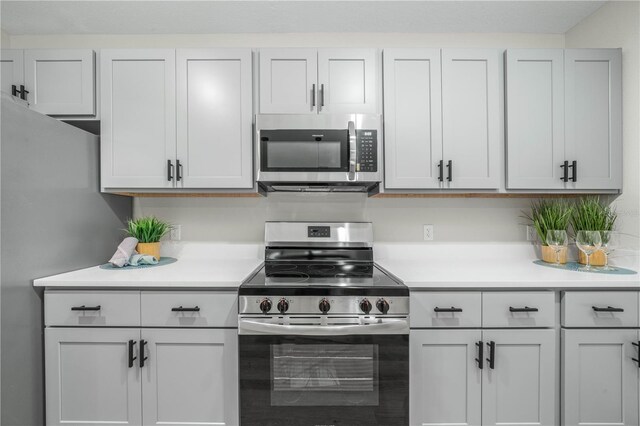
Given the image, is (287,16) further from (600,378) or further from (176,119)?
(600,378)

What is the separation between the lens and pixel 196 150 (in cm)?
186

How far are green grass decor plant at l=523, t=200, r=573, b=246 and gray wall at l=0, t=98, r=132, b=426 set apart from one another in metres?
2.86

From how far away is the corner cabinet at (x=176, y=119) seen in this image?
1.84 meters

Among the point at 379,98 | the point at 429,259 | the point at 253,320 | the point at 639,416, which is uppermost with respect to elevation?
the point at 379,98

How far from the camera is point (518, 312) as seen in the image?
149cm

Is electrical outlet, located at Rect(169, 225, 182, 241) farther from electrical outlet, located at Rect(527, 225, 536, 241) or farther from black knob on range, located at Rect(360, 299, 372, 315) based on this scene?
electrical outlet, located at Rect(527, 225, 536, 241)

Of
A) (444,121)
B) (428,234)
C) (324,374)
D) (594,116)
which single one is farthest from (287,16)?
(324,374)

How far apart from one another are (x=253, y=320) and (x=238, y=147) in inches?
40.1

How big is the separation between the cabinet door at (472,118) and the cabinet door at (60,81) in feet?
7.13

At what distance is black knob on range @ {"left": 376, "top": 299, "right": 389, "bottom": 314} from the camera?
1419 mm

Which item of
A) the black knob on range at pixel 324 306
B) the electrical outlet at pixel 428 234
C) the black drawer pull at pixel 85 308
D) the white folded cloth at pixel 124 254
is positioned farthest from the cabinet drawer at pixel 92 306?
the electrical outlet at pixel 428 234

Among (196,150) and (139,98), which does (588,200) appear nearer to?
(196,150)

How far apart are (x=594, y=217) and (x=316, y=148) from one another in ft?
5.70

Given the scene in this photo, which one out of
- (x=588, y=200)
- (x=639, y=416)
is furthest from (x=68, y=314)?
(x=588, y=200)
